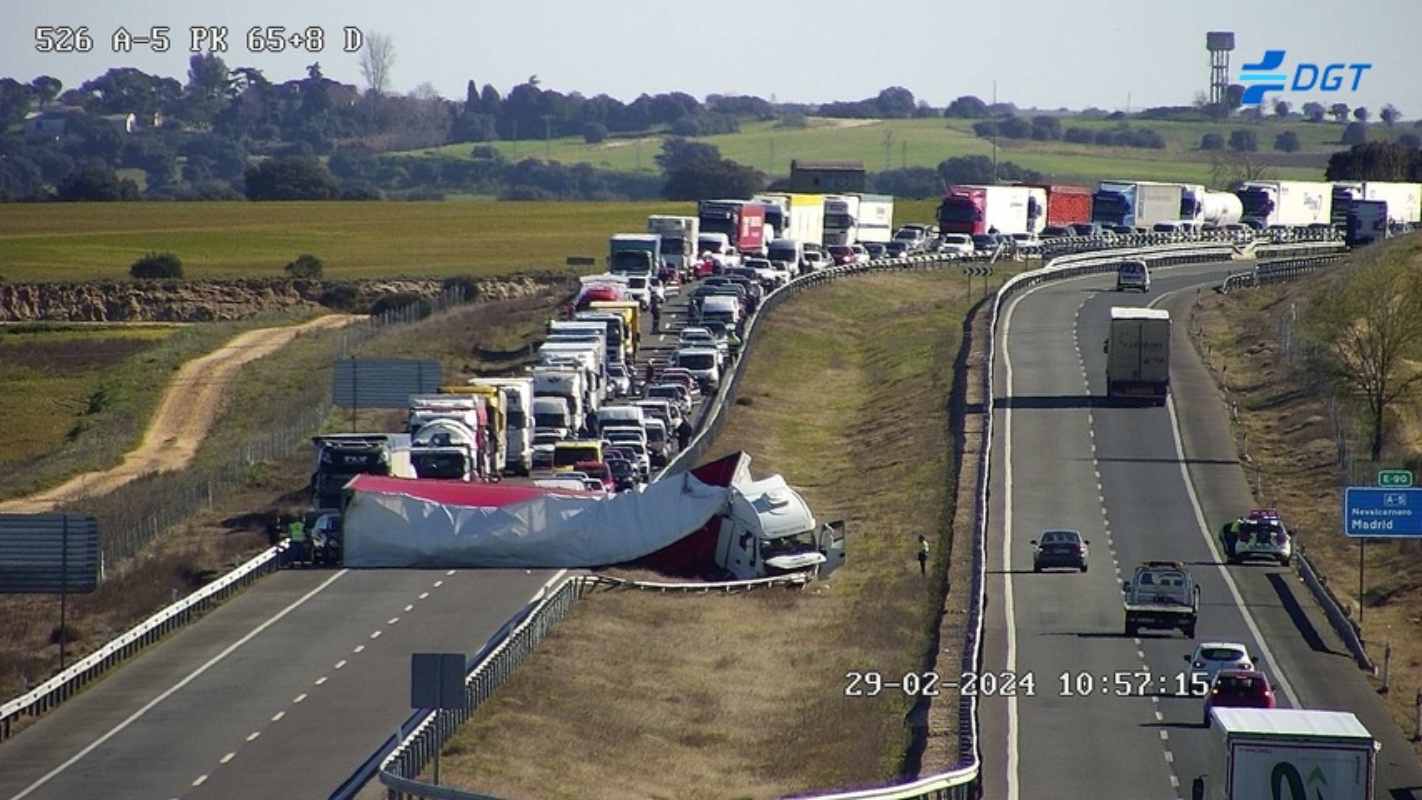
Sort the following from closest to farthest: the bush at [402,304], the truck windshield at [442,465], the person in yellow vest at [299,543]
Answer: the person in yellow vest at [299,543] < the truck windshield at [442,465] < the bush at [402,304]

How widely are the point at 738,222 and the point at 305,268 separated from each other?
29694 mm

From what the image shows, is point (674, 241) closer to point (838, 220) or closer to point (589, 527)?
point (838, 220)

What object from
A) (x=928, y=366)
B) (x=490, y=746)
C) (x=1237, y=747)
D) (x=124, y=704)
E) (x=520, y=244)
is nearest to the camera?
(x=1237, y=747)

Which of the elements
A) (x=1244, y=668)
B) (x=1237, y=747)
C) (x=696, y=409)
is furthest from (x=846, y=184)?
(x=1237, y=747)

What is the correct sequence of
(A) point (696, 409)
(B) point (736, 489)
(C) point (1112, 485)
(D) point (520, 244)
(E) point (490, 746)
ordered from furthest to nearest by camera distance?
1. (D) point (520, 244)
2. (A) point (696, 409)
3. (C) point (1112, 485)
4. (B) point (736, 489)
5. (E) point (490, 746)

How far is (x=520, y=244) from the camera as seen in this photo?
16462cm

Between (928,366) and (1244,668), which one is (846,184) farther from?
(1244,668)

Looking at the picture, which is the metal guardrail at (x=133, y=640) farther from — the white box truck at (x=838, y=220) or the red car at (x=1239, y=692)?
the white box truck at (x=838, y=220)

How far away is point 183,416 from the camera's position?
9206 centimetres

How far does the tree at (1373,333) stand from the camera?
83.1 m

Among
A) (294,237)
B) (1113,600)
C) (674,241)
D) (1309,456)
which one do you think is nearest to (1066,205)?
(674,241)

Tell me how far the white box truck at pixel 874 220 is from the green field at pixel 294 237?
1788 centimetres

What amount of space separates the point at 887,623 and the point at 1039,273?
243 feet

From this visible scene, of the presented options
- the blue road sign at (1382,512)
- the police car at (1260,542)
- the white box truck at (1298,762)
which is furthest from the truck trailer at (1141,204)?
the white box truck at (1298,762)
